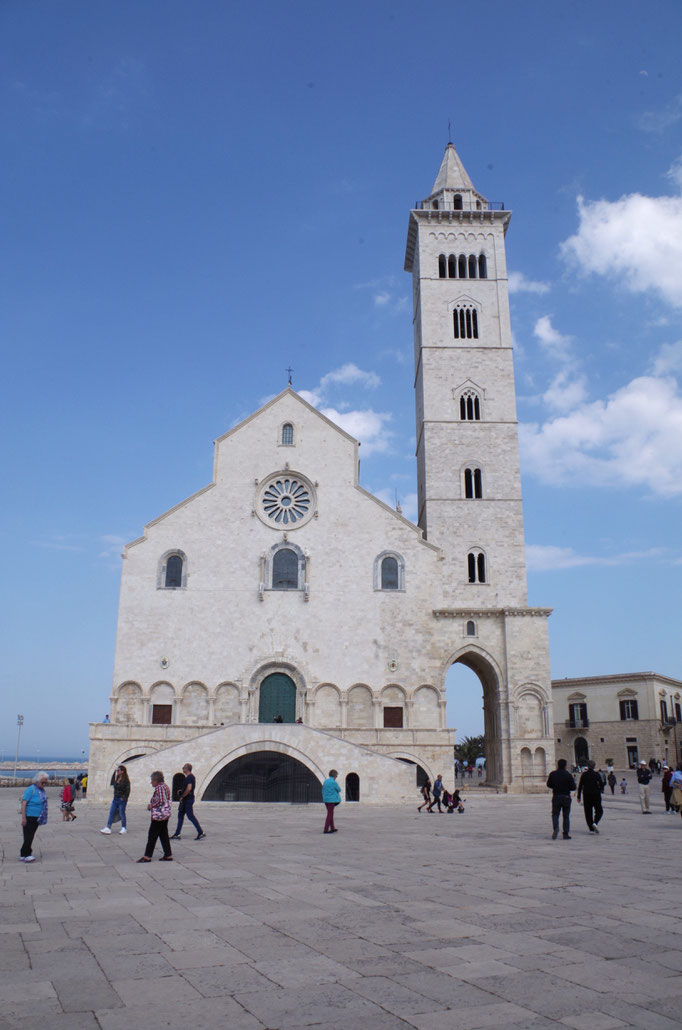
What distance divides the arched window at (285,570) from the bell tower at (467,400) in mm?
6804

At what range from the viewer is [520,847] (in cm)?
1394

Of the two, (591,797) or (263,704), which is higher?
(263,704)

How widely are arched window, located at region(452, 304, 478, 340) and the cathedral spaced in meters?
3.02

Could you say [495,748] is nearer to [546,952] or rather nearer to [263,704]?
[263,704]

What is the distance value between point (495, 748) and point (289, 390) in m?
19.4

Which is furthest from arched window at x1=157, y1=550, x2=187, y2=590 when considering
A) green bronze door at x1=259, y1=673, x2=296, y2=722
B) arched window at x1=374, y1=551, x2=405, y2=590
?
arched window at x1=374, y1=551, x2=405, y2=590

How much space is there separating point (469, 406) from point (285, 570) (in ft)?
41.8

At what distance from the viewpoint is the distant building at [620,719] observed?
55219mm

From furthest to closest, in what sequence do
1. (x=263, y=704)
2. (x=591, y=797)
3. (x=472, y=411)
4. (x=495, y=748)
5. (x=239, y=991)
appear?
(x=472, y=411), (x=495, y=748), (x=263, y=704), (x=591, y=797), (x=239, y=991)

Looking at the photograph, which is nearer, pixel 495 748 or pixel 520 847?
pixel 520 847

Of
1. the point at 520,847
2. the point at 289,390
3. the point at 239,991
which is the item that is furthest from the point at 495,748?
the point at 239,991

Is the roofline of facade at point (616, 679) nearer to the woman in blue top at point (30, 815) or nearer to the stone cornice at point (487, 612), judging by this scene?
the stone cornice at point (487, 612)

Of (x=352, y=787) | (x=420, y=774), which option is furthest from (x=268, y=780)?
(x=420, y=774)

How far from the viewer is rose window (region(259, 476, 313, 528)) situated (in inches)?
1409
